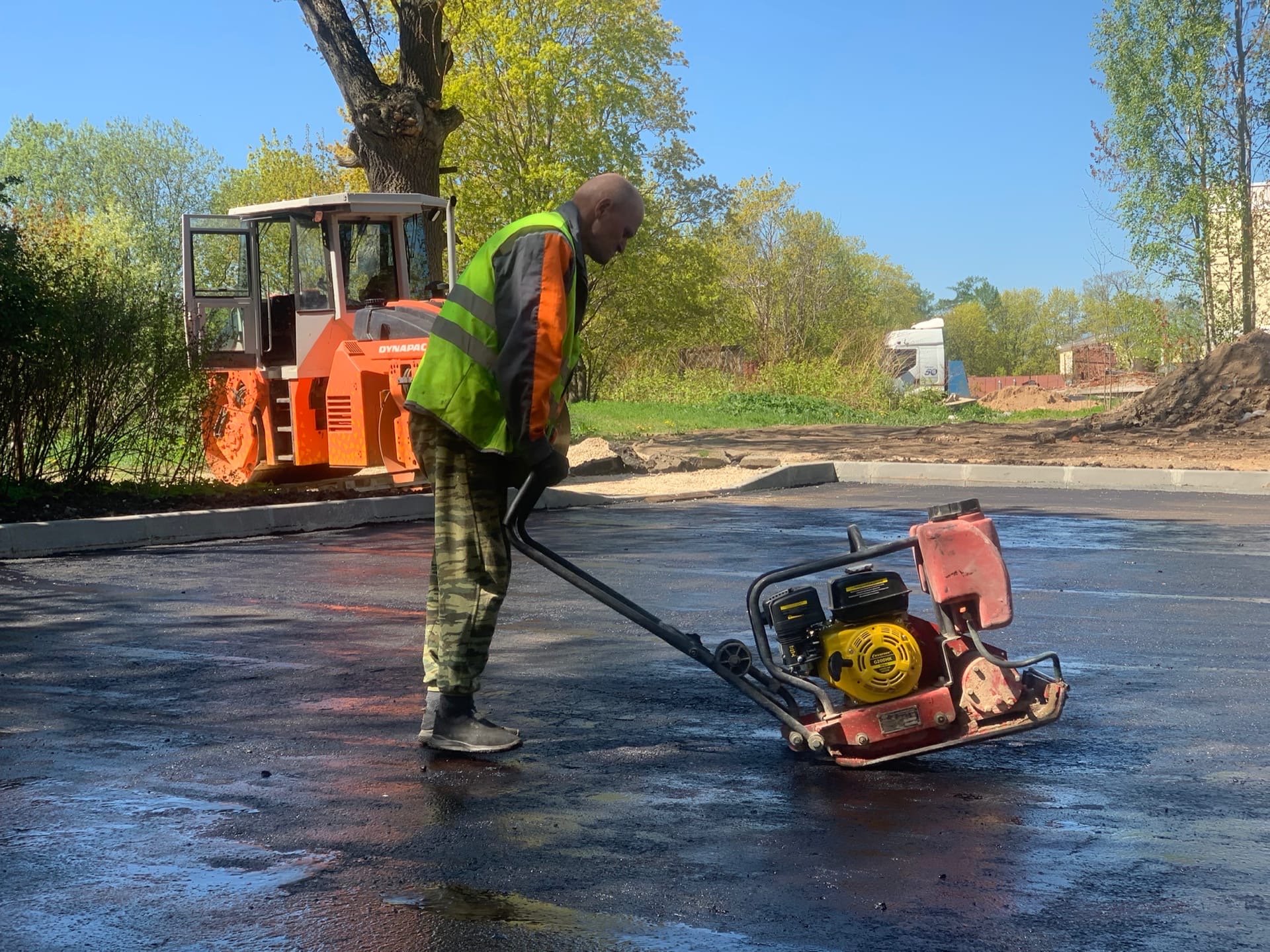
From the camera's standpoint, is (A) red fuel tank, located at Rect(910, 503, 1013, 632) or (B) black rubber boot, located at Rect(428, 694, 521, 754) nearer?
(A) red fuel tank, located at Rect(910, 503, 1013, 632)

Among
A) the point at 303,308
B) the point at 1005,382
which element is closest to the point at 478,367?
the point at 303,308

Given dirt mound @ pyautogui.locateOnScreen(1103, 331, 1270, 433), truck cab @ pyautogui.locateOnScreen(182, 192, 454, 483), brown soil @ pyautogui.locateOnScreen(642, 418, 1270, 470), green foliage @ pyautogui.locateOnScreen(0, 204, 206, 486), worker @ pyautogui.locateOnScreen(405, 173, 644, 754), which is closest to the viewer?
worker @ pyautogui.locateOnScreen(405, 173, 644, 754)

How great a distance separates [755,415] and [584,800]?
2773 centimetres

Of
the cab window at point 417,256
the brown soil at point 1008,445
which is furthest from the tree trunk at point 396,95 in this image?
the brown soil at point 1008,445

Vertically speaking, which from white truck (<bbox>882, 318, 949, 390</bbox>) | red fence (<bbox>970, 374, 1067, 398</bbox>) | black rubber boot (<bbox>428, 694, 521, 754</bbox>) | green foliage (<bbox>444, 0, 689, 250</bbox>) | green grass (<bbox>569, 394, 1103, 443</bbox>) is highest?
green foliage (<bbox>444, 0, 689, 250</bbox>)

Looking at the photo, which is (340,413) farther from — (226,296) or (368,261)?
(226,296)

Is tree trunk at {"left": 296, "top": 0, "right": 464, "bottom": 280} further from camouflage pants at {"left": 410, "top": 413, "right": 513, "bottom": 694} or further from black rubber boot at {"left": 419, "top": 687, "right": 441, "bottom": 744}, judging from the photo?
black rubber boot at {"left": 419, "top": 687, "right": 441, "bottom": 744}

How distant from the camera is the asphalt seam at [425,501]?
35.2ft

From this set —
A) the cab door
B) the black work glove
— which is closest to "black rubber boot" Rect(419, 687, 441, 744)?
the black work glove

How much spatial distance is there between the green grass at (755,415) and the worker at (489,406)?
20088 millimetres

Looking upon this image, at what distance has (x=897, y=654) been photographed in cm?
441

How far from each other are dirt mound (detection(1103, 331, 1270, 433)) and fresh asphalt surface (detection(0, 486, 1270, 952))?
1881 centimetres

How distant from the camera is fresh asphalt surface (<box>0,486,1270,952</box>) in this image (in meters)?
3.13

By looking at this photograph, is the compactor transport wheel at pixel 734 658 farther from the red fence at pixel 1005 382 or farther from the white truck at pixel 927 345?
the red fence at pixel 1005 382
